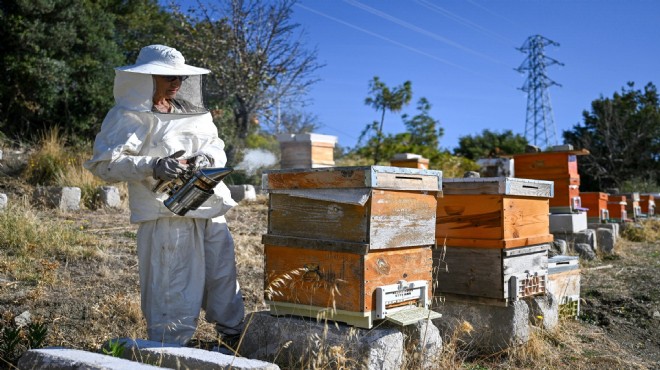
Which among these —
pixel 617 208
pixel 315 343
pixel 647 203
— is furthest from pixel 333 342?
pixel 647 203

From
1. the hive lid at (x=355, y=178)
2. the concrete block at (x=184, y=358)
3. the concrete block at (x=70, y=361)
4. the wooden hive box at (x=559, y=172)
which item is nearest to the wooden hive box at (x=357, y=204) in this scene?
the hive lid at (x=355, y=178)

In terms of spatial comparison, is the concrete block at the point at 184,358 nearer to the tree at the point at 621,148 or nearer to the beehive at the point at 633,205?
the beehive at the point at 633,205

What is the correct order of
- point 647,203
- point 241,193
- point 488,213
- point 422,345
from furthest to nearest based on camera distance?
point 647,203, point 241,193, point 488,213, point 422,345

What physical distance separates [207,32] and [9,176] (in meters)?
6.35

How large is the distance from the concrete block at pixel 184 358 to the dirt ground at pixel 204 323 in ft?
3.26

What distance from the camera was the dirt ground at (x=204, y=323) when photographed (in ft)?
13.0

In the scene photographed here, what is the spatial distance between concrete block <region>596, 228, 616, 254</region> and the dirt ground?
1.65 m

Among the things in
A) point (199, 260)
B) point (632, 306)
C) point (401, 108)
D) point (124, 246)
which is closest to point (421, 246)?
point (199, 260)

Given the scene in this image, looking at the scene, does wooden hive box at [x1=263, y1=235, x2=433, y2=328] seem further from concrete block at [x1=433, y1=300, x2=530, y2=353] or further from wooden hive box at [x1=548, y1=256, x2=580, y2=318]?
wooden hive box at [x1=548, y1=256, x2=580, y2=318]

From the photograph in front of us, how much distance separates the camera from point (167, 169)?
3.10 meters

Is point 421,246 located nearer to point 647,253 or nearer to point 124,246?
point 124,246

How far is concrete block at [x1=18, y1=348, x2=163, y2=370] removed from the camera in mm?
2318

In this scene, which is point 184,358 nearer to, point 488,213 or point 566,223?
point 488,213

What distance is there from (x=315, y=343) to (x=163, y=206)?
1.09 m
